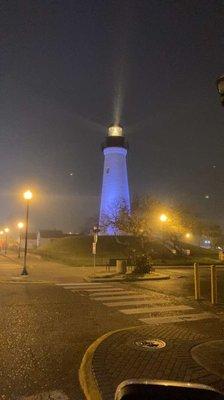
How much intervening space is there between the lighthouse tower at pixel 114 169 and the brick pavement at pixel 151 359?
5442 cm

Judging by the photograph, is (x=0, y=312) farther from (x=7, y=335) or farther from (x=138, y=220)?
(x=138, y=220)

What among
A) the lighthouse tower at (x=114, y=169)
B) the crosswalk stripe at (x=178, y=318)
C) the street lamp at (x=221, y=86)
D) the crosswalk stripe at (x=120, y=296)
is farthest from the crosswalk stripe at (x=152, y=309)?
the lighthouse tower at (x=114, y=169)

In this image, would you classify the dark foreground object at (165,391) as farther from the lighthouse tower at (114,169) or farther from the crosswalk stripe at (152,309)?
the lighthouse tower at (114,169)

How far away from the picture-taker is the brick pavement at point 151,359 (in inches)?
234

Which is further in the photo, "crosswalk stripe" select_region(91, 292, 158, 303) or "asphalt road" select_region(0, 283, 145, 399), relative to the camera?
"crosswalk stripe" select_region(91, 292, 158, 303)

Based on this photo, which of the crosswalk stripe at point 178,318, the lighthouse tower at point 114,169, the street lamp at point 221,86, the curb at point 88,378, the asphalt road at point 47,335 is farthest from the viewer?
the lighthouse tower at point 114,169

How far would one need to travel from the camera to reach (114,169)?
65.9 metres

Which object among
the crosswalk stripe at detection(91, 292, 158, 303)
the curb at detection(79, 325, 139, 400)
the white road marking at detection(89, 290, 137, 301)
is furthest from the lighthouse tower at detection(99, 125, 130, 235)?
the curb at detection(79, 325, 139, 400)

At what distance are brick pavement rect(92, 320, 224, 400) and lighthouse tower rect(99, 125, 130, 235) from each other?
5442cm

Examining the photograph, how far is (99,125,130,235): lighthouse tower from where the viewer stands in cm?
6469

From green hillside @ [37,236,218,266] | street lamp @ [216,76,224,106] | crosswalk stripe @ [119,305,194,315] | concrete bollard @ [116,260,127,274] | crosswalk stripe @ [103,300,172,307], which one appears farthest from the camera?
green hillside @ [37,236,218,266]

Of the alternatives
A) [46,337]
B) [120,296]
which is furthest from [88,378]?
[120,296]

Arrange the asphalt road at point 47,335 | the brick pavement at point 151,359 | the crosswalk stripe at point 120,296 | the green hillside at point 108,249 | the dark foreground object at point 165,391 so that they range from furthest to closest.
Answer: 1. the green hillside at point 108,249
2. the crosswalk stripe at point 120,296
3. the asphalt road at point 47,335
4. the brick pavement at point 151,359
5. the dark foreground object at point 165,391

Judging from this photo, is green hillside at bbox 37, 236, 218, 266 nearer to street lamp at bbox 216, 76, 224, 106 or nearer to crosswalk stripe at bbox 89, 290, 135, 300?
crosswalk stripe at bbox 89, 290, 135, 300
